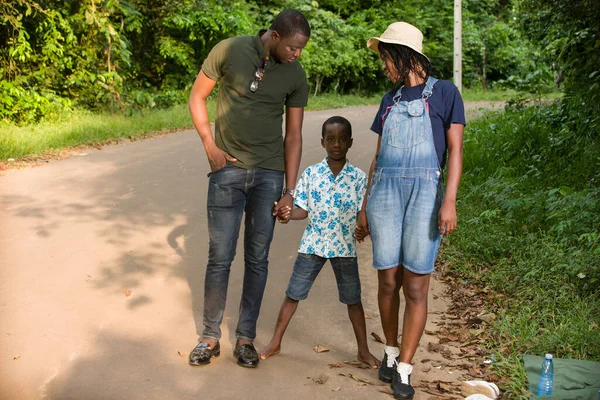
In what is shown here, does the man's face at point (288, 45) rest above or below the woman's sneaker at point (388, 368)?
above

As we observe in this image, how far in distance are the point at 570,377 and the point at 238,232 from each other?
2145 mm

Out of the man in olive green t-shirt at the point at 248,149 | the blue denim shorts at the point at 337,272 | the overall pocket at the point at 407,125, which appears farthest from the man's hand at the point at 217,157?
the overall pocket at the point at 407,125

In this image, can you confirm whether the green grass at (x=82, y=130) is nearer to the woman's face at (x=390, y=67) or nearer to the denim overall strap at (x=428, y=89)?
the woman's face at (x=390, y=67)

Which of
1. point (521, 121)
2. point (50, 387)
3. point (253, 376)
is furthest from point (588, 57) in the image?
point (50, 387)

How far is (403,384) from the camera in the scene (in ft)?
14.5

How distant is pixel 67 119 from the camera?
50.8ft

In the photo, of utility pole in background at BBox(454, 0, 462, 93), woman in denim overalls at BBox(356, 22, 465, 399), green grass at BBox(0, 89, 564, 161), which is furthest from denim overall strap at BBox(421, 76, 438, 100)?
utility pole in background at BBox(454, 0, 462, 93)

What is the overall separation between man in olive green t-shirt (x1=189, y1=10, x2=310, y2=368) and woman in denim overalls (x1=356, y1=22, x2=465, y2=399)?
622 millimetres

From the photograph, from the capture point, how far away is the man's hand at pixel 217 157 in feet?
15.3

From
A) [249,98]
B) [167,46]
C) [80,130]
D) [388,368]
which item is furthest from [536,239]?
[167,46]

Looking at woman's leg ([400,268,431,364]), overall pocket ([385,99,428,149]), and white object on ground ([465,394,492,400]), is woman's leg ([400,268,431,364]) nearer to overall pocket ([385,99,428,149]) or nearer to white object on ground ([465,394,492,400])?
white object on ground ([465,394,492,400])

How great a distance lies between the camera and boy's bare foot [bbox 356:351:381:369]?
4914mm

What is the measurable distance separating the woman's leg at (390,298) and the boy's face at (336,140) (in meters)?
0.82


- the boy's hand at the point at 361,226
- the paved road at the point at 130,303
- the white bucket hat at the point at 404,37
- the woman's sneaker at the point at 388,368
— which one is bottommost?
the paved road at the point at 130,303
